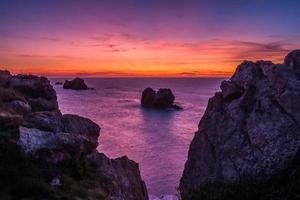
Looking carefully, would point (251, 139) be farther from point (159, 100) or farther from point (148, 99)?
point (148, 99)

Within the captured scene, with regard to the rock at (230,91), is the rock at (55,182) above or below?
below

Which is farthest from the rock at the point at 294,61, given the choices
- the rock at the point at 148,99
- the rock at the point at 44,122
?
the rock at the point at 148,99

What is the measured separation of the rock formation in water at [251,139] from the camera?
27047 millimetres

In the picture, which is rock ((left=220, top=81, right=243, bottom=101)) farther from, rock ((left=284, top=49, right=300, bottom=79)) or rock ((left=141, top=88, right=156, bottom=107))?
rock ((left=141, top=88, right=156, bottom=107))

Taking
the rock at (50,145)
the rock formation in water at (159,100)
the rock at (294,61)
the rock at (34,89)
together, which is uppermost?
the rock at (294,61)

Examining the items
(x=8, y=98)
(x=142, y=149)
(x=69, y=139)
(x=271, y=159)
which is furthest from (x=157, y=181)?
(x=69, y=139)


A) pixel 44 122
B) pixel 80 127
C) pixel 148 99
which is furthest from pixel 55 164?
pixel 148 99

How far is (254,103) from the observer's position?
32812 mm

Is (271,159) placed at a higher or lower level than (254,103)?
lower

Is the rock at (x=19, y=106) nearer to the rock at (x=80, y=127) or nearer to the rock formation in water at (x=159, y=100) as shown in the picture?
the rock at (x=80, y=127)

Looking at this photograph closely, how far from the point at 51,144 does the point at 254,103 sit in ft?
65.8

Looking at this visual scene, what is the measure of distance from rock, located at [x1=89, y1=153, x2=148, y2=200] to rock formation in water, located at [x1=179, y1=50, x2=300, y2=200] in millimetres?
4796

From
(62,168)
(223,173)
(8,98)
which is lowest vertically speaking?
(223,173)

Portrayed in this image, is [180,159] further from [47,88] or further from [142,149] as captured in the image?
[47,88]
